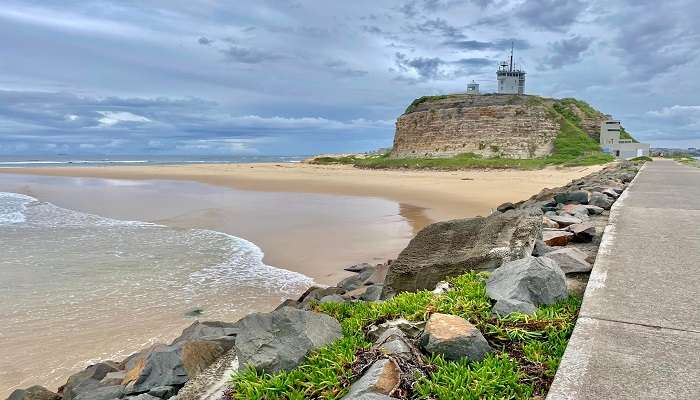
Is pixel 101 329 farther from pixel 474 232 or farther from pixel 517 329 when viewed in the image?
pixel 517 329

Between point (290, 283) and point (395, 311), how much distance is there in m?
5.48

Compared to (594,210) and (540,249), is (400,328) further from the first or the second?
(594,210)

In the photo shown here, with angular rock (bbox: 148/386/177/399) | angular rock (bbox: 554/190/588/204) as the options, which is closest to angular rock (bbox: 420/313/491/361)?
angular rock (bbox: 148/386/177/399)

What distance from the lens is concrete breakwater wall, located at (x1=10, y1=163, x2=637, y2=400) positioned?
3.08 metres

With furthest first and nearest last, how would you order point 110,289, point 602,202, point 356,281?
point 602,202, point 110,289, point 356,281

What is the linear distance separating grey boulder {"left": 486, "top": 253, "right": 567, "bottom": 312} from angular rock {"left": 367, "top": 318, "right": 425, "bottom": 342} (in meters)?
0.71

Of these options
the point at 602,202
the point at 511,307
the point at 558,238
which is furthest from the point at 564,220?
the point at 511,307

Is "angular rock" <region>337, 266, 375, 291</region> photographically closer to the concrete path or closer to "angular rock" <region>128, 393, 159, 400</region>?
the concrete path

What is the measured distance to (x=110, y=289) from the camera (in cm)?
838

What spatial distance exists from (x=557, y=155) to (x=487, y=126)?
8739 millimetres

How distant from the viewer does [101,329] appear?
21.8 feet

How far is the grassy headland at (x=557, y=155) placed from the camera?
139 ft

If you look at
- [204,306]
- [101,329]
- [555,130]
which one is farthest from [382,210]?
[555,130]

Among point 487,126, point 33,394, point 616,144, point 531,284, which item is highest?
point 487,126
